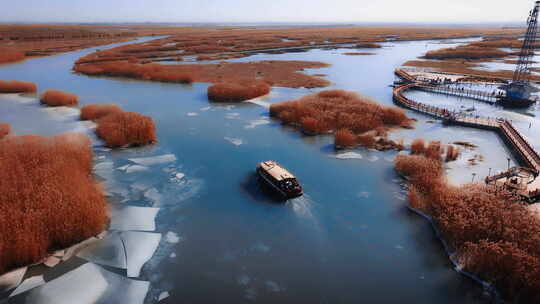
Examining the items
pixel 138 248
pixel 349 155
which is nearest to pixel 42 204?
pixel 138 248

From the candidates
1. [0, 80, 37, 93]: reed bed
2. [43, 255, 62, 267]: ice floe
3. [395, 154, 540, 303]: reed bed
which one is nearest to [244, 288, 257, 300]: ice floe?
[43, 255, 62, 267]: ice floe

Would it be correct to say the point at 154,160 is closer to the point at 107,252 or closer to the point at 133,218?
the point at 133,218

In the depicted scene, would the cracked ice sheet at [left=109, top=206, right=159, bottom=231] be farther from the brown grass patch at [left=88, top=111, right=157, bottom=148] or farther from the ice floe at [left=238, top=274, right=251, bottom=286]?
the brown grass patch at [left=88, top=111, right=157, bottom=148]

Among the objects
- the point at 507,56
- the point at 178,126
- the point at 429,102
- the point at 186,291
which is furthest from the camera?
the point at 507,56

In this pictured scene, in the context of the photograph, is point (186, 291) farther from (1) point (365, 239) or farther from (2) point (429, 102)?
(2) point (429, 102)

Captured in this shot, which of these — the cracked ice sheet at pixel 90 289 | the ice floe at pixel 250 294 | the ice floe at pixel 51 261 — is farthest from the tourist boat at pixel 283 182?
the ice floe at pixel 51 261

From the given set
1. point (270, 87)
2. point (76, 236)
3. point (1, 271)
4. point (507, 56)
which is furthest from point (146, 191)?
point (507, 56)
